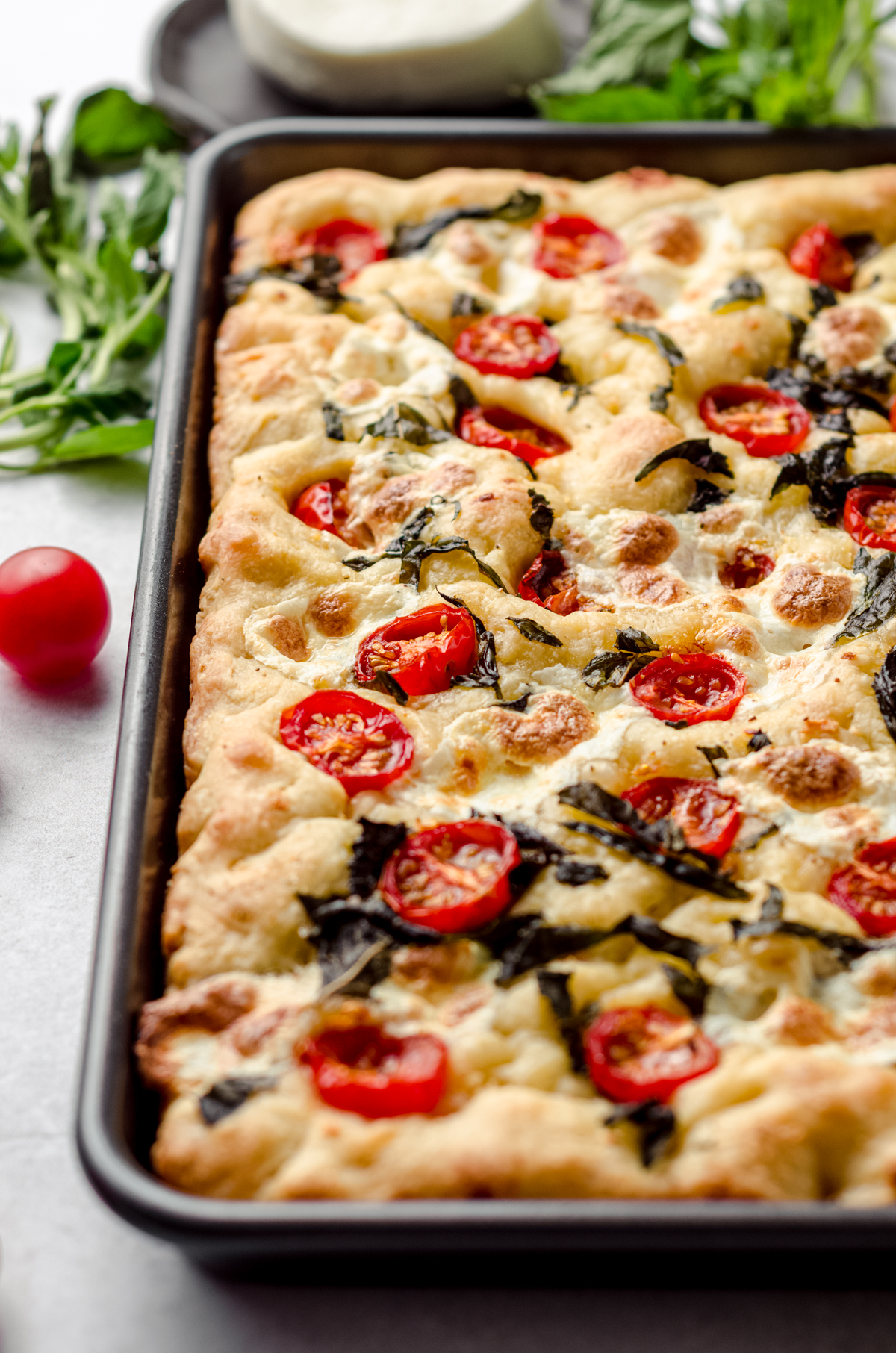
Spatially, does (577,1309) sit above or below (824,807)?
below

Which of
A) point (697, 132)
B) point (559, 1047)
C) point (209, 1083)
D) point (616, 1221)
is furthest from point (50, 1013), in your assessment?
point (697, 132)

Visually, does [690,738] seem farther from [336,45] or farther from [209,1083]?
[336,45]

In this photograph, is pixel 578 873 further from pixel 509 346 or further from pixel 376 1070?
pixel 509 346

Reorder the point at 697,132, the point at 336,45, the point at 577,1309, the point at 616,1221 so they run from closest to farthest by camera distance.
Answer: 1. the point at 616,1221
2. the point at 577,1309
3. the point at 697,132
4. the point at 336,45

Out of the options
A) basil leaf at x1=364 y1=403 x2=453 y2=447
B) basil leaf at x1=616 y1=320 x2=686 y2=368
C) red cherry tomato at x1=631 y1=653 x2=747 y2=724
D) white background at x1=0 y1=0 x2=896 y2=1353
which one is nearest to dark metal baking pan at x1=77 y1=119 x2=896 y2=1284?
white background at x1=0 y1=0 x2=896 y2=1353

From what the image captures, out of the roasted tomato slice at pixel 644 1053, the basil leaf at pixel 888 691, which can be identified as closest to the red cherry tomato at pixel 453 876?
the roasted tomato slice at pixel 644 1053

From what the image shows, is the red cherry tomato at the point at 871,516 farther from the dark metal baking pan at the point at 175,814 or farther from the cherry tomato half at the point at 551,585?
the dark metal baking pan at the point at 175,814

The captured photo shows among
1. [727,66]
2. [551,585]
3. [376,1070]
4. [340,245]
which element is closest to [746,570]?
[551,585]
